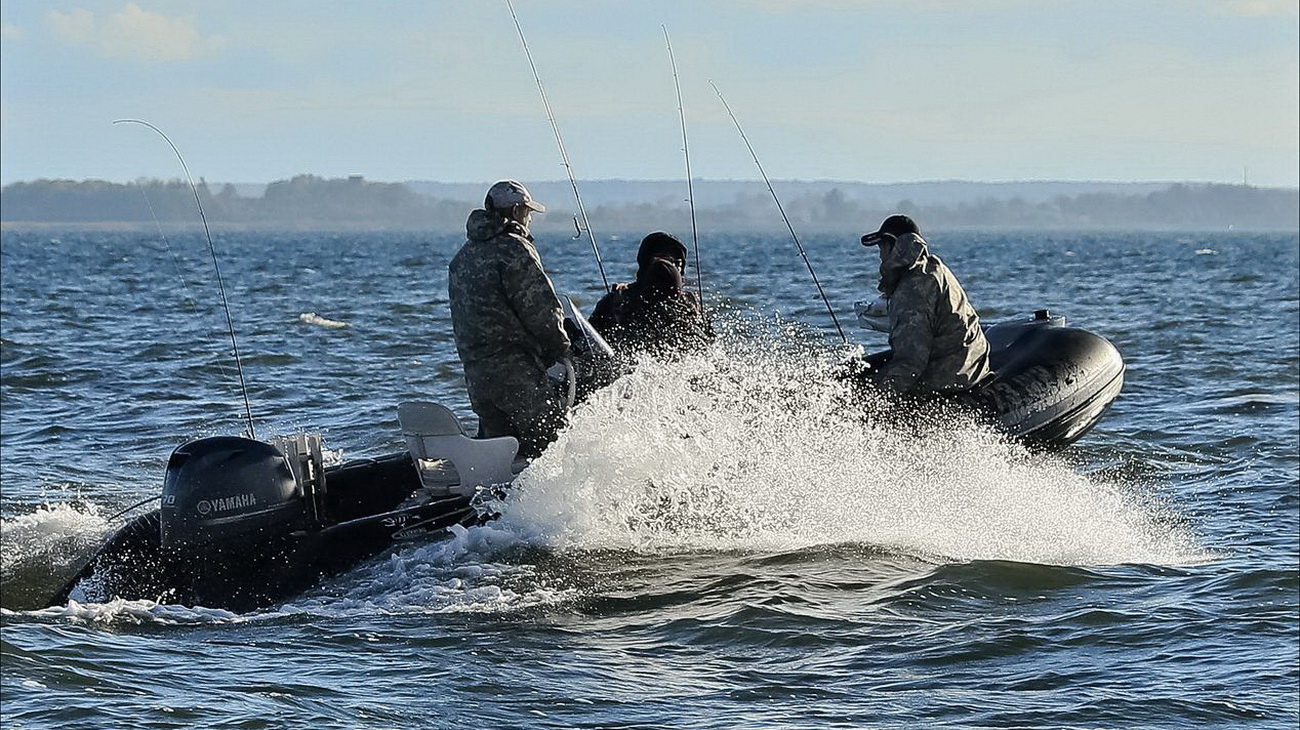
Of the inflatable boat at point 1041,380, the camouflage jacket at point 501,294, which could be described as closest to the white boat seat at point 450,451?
the camouflage jacket at point 501,294

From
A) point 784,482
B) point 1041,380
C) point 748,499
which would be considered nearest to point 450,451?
point 748,499

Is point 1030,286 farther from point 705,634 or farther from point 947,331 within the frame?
point 705,634

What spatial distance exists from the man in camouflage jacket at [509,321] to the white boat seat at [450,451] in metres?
0.20

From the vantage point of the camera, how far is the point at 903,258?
9.57m

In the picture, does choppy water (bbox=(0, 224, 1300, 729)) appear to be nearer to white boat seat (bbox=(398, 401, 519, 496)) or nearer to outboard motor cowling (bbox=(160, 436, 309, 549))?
white boat seat (bbox=(398, 401, 519, 496))

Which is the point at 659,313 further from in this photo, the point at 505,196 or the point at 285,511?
the point at 285,511

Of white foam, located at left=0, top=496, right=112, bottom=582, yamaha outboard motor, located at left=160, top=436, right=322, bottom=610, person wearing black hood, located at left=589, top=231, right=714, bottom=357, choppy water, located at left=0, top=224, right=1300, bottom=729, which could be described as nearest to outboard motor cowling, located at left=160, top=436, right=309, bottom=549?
yamaha outboard motor, located at left=160, top=436, right=322, bottom=610

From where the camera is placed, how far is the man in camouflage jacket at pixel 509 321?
8.53 meters

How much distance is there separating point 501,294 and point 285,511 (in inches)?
59.2

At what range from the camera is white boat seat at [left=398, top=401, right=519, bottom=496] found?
28.1 feet

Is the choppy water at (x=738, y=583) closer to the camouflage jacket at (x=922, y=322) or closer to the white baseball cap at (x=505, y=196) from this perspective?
the camouflage jacket at (x=922, y=322)

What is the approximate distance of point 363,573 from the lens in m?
8.23

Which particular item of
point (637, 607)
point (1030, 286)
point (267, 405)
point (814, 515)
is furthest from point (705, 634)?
point (1030, 286)

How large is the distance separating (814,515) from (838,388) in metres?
0.79
